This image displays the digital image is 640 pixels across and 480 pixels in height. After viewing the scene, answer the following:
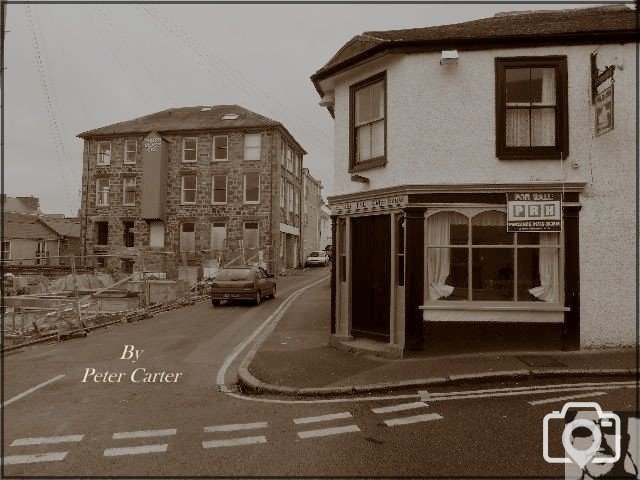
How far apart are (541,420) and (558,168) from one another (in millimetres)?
5899

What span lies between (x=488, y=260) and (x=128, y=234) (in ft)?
117

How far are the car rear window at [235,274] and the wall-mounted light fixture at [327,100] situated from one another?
9.48m

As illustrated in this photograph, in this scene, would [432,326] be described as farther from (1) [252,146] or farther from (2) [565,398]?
(1) [252,146]

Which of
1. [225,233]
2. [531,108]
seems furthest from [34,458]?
[225,233]

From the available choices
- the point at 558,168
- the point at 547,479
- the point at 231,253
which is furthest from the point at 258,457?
the point at 231,253

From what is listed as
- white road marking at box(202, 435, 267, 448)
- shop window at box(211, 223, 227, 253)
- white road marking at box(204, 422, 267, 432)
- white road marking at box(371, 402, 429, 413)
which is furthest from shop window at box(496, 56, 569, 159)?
shop window at box(211, 223, 227, 253)

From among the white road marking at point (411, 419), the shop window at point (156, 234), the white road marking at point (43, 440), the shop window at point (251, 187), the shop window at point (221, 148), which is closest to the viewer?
the white road marking at point (43, 440)

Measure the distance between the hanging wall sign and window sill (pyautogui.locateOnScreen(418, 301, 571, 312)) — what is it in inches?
140

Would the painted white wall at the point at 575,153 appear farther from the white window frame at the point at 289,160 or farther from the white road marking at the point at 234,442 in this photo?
the white window frame at the point at 289,160

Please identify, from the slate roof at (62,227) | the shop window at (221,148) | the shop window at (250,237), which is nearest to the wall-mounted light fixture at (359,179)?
the shop window at (250,237)

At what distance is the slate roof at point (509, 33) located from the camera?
10.6 metres

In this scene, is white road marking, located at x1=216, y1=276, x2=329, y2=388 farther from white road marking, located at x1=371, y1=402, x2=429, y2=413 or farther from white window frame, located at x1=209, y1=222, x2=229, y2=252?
white window frame, located at x1=209, y1=222, x2=229, y2=252

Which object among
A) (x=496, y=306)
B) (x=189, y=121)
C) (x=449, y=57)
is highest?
(x=189, y=121)

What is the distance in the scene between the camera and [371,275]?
11992mm
